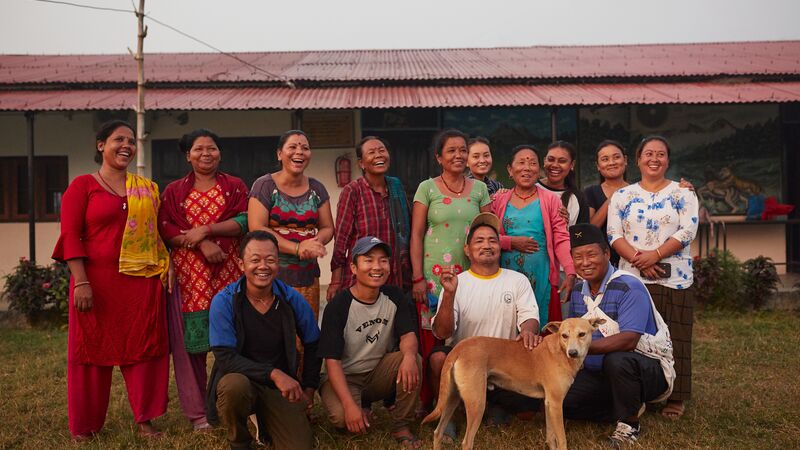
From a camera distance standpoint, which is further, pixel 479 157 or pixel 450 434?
pixel 479 157

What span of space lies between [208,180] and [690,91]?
7659 millimetres

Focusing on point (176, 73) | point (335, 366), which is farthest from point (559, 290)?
point (176, 73)

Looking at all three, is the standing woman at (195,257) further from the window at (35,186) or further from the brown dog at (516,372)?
the window at (35,186)

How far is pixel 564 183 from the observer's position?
4.60m

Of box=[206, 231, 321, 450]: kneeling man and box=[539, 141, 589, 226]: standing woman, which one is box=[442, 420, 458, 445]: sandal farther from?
box=[539, 141, 589, 226]: standing woman

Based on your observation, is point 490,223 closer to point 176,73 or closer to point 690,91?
point 690,91

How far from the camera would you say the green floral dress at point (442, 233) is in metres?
4.09

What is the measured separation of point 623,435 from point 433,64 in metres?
8.85

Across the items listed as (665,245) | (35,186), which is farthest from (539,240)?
(35,186)

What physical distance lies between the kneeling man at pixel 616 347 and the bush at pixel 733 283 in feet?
15.2

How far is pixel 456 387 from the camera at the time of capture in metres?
3.44

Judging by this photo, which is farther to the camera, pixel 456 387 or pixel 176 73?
pixel 176 73

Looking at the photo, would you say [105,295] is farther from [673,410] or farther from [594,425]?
[673,410]

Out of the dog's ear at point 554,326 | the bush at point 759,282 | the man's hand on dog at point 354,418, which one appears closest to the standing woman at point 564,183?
the dog's ear at point 554,326
